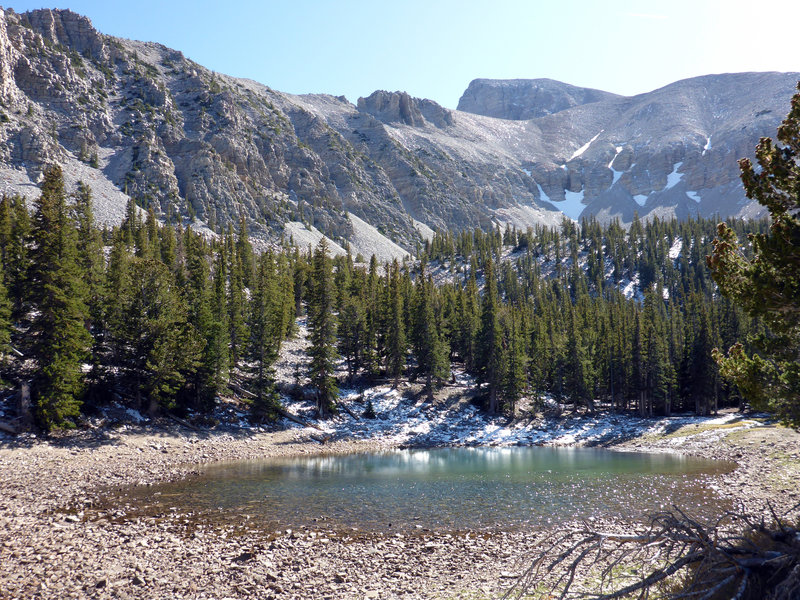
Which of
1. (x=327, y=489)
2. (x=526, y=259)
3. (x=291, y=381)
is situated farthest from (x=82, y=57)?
(x=327, y=489)

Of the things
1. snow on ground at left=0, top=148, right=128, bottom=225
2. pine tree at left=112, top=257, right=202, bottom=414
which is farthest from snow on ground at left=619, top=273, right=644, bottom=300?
snow on ground at left=0, top=148, right=128, bottom=225

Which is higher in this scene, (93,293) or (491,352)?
(93,293)

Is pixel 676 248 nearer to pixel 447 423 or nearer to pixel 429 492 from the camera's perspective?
pixel 447 423

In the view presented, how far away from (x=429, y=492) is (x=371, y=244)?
6200 inches

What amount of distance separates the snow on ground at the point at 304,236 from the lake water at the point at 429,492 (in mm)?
121017

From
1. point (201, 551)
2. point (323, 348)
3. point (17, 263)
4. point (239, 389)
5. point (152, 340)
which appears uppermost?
point (17, 263)

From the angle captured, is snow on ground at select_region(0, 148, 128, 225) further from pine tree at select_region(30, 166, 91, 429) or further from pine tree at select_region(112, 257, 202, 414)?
pine tree at select_region(30, 166, 91, 429)

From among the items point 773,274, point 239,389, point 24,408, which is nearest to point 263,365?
point 239,389

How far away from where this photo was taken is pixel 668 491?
76.8ft

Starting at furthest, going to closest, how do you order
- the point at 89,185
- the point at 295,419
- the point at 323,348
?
1. the point at 89,185
2. the point at 323,348
3. the point at 295,419

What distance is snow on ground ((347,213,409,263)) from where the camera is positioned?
6737 inches

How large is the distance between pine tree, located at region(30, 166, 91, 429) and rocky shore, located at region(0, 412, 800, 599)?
13.2 ft

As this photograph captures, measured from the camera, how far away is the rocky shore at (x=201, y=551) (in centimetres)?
1148

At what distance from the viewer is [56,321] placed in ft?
98.9
